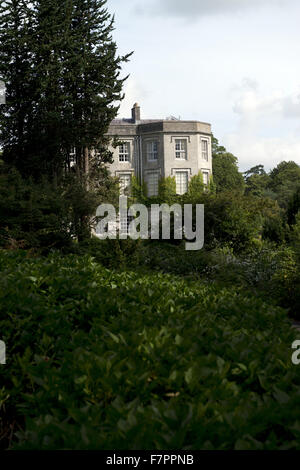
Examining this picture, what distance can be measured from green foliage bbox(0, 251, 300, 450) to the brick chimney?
38543 millimetres

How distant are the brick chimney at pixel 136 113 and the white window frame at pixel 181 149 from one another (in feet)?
16.7

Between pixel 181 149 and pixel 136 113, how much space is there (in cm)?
556

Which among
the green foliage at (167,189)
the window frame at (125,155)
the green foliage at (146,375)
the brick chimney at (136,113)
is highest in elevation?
the brick chimney at (136,113)

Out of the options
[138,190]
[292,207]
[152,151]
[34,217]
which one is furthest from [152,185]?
[34,217]

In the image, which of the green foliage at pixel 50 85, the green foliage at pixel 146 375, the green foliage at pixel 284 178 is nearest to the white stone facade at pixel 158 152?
the green foliage at pixel 50 85

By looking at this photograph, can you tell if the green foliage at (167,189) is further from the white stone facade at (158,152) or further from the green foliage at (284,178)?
the green foliage at (284,178)

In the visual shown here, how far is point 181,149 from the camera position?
3859 centimetres

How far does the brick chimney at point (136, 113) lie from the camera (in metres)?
41.6

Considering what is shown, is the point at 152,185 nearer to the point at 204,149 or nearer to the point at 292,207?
the point at 204,149

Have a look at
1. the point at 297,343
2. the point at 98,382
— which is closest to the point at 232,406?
the point at 98,382

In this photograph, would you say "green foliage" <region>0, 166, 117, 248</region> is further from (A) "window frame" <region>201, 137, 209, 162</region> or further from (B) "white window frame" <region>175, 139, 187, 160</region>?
(A) "window frame" <region>201, 137, 209, 162</region>

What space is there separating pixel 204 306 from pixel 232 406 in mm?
2193

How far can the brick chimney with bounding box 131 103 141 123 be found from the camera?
4159 centimetres

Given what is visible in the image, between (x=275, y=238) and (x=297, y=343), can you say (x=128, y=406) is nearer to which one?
(x=297, y=343)
